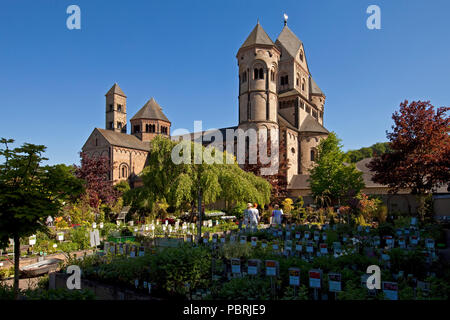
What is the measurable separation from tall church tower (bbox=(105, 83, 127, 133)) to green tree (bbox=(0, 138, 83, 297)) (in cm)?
5566

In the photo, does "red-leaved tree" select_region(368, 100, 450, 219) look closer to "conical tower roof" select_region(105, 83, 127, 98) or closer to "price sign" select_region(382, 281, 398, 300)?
"price sign" select_region(382, 281, 398, 300)

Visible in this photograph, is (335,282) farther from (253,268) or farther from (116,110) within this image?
(116,110)

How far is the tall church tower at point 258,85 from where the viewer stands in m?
34.8

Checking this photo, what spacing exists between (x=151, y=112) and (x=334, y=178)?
39.6m

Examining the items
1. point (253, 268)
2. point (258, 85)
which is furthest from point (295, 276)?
point (258, 85)

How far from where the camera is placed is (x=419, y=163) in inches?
666

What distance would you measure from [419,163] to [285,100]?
25539 mm

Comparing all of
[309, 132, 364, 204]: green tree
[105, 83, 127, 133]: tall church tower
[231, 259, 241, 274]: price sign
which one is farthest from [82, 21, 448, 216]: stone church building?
[231, 259, 241, 274]: price sign

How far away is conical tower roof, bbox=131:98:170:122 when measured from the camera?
56188mm

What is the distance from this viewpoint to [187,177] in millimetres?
15922

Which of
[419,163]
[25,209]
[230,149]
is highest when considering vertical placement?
[230,149]
